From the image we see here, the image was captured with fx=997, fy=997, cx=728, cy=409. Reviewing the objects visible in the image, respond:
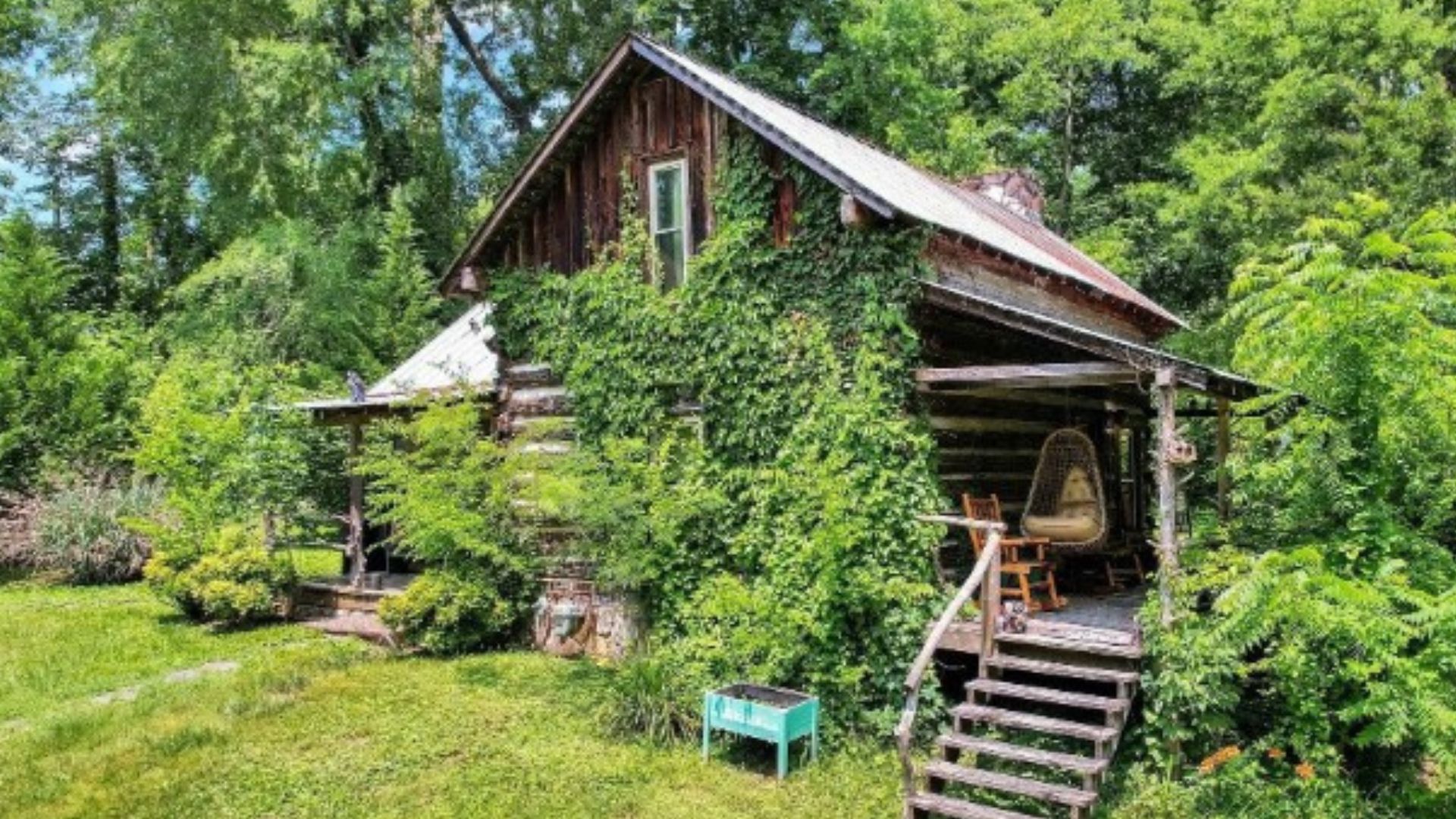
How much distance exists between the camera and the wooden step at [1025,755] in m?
7.28

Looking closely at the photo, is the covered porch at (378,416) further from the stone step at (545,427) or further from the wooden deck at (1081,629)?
the wooden deck at (1081,629)

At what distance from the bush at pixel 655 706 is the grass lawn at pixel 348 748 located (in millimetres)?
222

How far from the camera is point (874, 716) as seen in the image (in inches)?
360

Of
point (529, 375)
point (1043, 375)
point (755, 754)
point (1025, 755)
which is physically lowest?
point (755, 754)

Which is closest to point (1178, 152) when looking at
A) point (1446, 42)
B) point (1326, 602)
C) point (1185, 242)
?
point (1185, 242)

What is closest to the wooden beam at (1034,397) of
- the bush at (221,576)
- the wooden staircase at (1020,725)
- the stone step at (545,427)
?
the wooden staircase at (1020,725)

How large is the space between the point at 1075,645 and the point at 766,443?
3.66 metres

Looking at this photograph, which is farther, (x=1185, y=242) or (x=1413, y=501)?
(x=1185, y=242)

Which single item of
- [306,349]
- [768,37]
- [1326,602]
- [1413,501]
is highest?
[768,37]

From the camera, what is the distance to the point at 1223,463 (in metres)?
10.1

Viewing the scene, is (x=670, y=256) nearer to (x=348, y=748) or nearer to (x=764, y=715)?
(x=764, y=715)

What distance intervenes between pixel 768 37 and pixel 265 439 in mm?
18414

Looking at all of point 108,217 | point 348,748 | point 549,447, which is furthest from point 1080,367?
point 108,217

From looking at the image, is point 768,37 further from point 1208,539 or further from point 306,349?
point 1208,539
